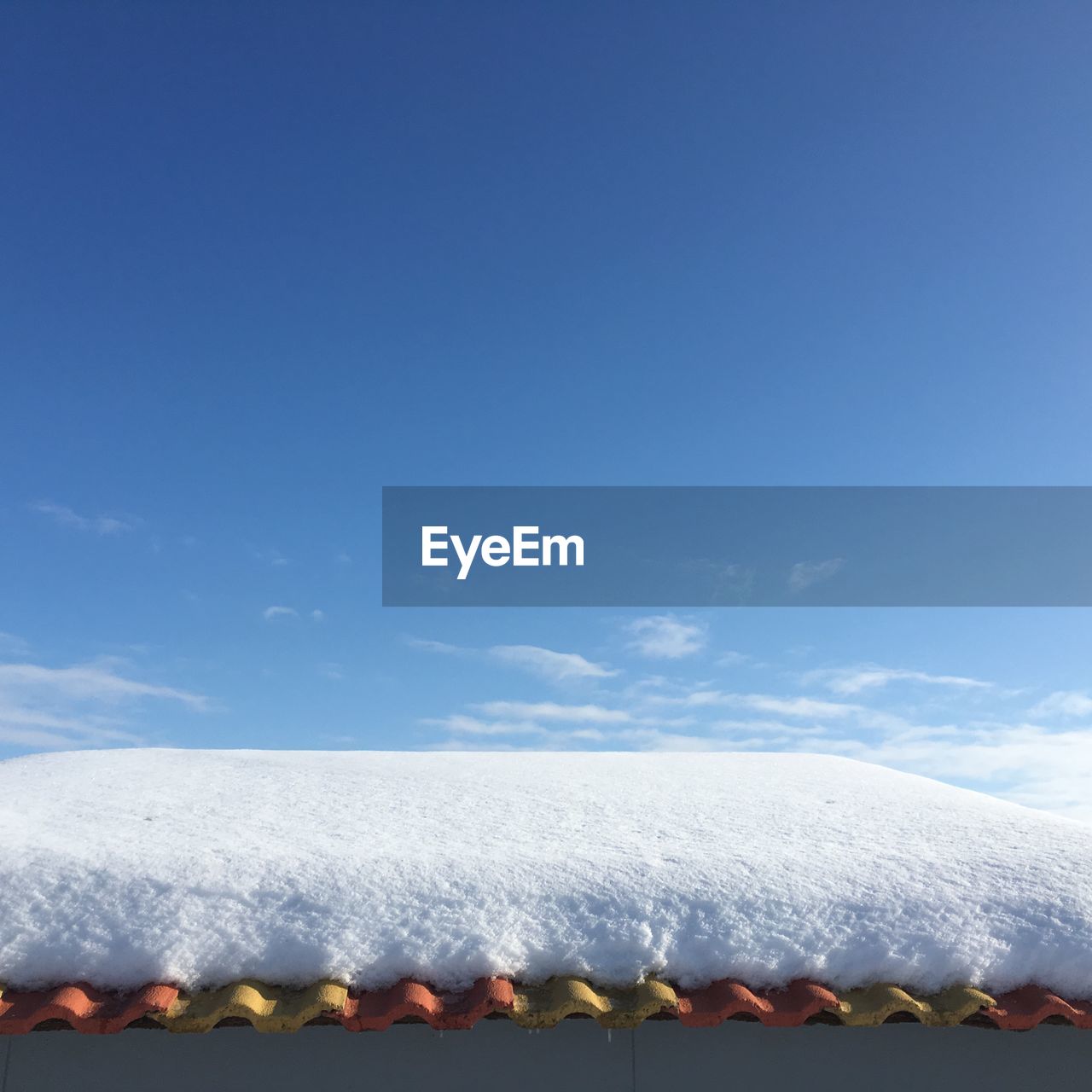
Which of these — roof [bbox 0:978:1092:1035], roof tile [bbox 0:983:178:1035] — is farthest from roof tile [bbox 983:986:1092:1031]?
roof tile [bbox 0:983:178:1035]

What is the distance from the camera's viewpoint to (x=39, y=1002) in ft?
13.2

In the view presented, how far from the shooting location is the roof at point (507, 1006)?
3977 mm

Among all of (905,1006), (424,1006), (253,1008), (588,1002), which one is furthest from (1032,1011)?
(253,1008)

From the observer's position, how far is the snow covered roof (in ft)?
13.6

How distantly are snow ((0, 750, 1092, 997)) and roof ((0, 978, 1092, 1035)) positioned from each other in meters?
0.07

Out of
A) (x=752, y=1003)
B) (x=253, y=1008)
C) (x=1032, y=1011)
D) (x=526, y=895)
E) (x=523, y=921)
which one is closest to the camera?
(x=253, y=1008)

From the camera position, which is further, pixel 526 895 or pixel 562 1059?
pixel 526 895

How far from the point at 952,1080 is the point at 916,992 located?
609mm

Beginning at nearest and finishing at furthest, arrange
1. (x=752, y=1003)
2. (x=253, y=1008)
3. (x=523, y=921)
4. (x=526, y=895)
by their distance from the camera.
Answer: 1. (x=253, y=1008)
2. (x=752, y=1003)
3. (x=523, y=921)
4. (x=526, y=895)

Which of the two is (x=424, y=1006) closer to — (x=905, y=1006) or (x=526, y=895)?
(x=526, y=895)

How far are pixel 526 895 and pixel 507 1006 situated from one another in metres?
0.63

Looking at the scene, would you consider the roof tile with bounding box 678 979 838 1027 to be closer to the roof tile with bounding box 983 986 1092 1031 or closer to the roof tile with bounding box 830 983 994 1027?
the roof tile with bounding box 830 983 994 1027

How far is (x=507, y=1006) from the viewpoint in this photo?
158 inches

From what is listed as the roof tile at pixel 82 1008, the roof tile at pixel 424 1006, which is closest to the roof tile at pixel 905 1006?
the roof tile at pixel 424 1006
